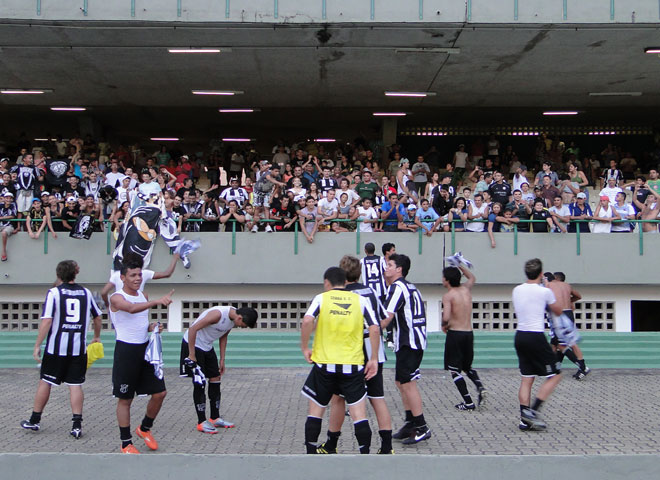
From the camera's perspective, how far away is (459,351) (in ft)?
32.1

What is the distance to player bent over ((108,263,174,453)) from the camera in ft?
25.3

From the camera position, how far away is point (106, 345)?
14.9m

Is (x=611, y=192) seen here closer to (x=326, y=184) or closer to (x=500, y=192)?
(x=500, y=192)

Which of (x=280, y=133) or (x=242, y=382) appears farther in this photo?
(x=280, y=133)

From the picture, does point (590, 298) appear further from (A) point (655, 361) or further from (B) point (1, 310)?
(B) point (1, 310)

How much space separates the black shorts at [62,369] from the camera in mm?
8703

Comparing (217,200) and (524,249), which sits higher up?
(217,200)

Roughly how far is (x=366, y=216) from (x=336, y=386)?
9.88m

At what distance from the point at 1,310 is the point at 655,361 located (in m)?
13.6

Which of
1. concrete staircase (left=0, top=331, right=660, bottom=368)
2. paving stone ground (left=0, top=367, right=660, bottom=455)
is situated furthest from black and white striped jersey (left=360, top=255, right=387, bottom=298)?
concrete staircase (left=0, top=331, right=660, bottom=368)

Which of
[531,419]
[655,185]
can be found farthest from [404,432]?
[655,185]

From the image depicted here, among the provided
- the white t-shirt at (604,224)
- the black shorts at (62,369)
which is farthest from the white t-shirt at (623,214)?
the black shorts at (62,369)

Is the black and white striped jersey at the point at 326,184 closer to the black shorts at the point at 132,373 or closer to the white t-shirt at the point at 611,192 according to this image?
the white t-shirt at the point at 611,192

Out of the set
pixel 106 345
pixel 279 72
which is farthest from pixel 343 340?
pixel 279 72
